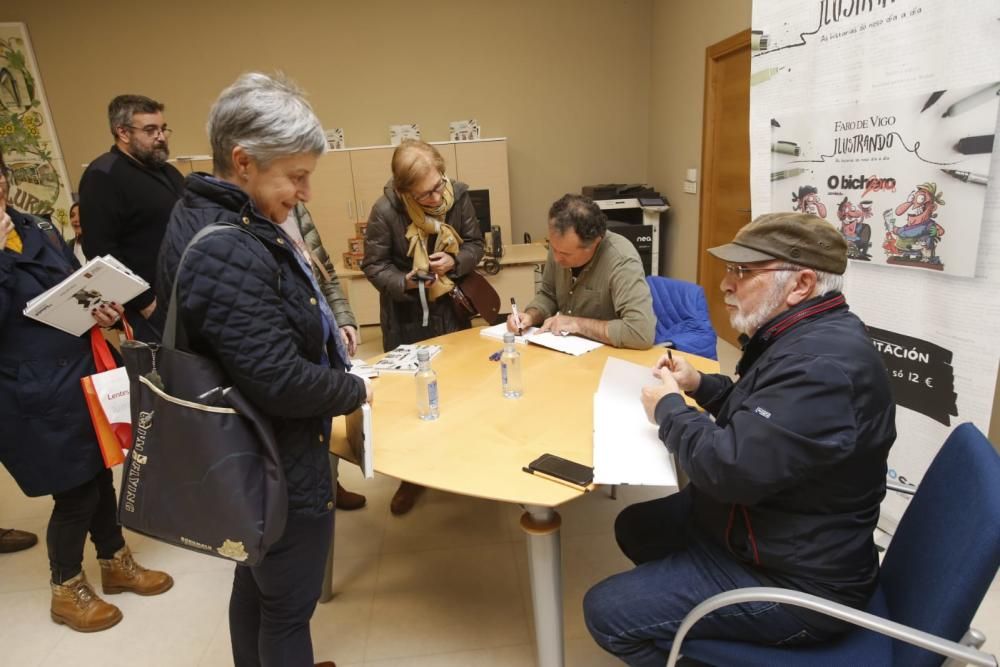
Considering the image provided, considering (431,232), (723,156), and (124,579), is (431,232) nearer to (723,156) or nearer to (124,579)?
(124,579)

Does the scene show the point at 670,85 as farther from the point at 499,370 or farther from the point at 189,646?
the point at 189,646

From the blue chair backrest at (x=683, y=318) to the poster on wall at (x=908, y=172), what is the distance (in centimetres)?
50

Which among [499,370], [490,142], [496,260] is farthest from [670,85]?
[499,370]

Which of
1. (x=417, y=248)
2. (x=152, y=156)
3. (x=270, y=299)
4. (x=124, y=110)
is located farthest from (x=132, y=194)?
(x=270, y=299)

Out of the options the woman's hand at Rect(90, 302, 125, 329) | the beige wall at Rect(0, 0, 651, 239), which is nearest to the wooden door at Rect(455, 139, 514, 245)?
the beige wall at Rect(0, 0, 651, 239)

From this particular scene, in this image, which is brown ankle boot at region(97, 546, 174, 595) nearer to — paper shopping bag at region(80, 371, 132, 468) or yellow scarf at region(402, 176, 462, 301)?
paper shopping bag at region(80, 371, 132, 468)

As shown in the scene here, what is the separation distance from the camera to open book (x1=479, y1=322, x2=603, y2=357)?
6.82ft

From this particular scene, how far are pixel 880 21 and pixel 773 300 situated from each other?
4.15ft

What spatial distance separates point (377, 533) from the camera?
7.71 feet

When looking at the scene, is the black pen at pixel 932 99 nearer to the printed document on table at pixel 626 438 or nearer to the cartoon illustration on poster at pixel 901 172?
the cartoon illustration on poster at pixel 901 172

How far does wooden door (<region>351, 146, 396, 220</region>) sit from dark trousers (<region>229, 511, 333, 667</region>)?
3892 millimetres

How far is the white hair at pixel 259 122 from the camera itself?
38.7 inches

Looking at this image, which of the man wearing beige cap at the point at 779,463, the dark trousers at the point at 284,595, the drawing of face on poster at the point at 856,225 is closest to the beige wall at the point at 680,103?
the drawing of face on poster at the point at 856,225

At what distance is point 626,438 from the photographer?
55.7 inches
